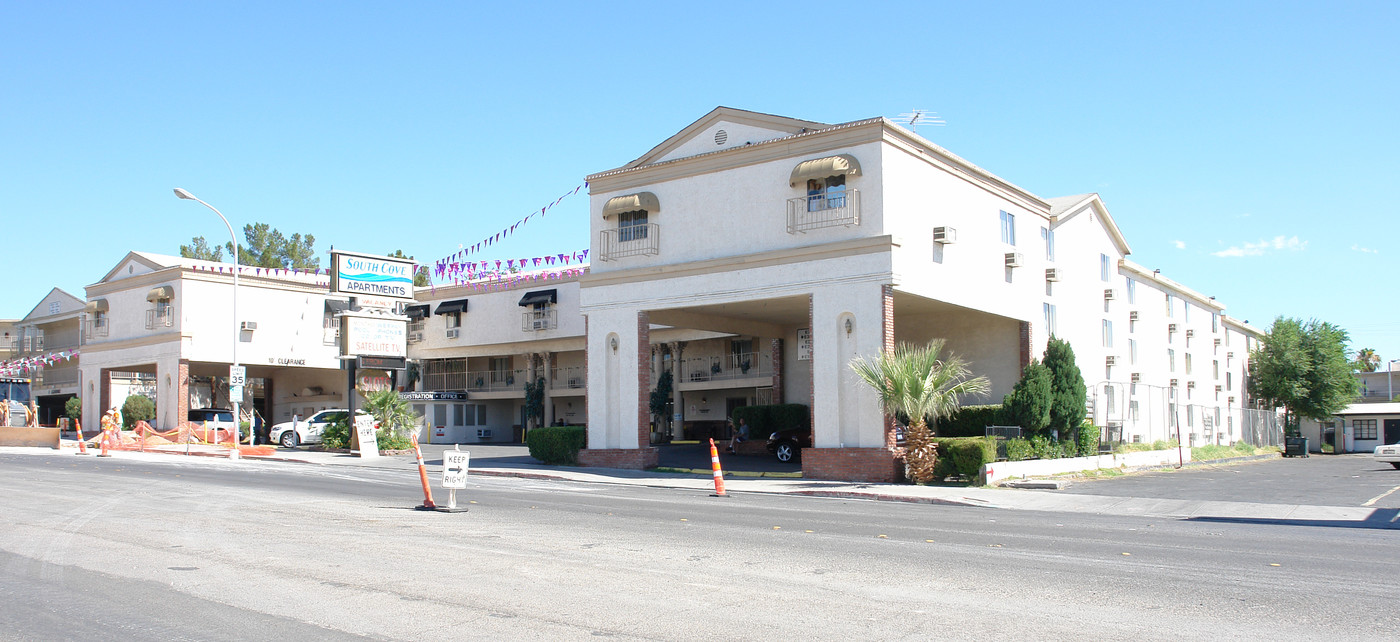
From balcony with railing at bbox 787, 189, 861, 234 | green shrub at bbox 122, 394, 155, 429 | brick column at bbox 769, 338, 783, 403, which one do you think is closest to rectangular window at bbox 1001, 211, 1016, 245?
balcony with railing at bbox 787, 189, 861, 234

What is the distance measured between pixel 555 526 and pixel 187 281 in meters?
37.9

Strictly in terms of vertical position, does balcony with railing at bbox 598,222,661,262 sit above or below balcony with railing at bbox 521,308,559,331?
above

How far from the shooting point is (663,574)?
10.1m

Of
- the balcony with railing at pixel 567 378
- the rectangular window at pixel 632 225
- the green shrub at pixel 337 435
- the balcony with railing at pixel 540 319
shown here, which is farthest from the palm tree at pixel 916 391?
the balcony with railing at pixel 567 378

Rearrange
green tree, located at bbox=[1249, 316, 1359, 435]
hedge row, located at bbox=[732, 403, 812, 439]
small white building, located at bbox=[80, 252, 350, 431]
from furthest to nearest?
green tree, located at bbox=[1249, 316, 1359, 435] → small white building, located at bbox=[80, 252, 350, 431] → hedge row, located at bbox=[732, 403, 812, 439]

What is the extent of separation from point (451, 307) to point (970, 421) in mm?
30783

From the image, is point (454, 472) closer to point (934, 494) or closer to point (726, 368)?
point (934, 494)

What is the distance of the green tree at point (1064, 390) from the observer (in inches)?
1137

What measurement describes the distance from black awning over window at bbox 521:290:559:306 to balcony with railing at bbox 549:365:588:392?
3.72 meters

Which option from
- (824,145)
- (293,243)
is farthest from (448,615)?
(293,243)

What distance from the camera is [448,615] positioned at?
8094mm

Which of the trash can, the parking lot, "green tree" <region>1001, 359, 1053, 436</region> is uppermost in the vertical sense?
"green tree" <region>1001, 359, 1053, 436</region>

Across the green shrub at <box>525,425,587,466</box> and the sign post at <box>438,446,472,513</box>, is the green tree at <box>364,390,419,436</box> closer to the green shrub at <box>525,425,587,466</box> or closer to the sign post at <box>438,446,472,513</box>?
the green shrub at <box>525,425,587,466</box>

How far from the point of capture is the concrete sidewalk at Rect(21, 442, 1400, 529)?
1672cm
